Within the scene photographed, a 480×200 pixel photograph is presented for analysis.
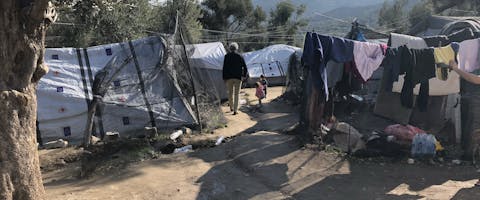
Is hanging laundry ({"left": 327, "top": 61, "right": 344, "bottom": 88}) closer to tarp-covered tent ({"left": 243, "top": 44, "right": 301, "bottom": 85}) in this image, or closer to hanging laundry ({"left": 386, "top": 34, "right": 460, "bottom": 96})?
hanging laundry ({"left": 386, "top": 34, "right": 460, "bottom": 96})

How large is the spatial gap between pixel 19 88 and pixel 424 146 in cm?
584

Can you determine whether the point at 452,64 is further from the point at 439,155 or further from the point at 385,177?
the point at 385,177

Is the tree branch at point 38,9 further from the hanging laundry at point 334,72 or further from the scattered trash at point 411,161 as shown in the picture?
the hanging laundry at point 334,72

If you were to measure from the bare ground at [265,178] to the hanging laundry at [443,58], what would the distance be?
1828mm

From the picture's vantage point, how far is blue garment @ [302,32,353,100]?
7.82 m

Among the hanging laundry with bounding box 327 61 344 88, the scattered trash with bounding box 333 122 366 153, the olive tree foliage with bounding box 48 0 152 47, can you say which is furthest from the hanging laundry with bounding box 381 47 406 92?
the olive tree foliage with bounding box 48 0 152 47

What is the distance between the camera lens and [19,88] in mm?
4016

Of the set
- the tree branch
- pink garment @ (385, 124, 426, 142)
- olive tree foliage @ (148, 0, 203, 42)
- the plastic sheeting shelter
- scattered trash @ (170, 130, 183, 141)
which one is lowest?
scattered trash @ (170, 130, 183, 141)

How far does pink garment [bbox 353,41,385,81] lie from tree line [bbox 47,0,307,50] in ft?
13.0

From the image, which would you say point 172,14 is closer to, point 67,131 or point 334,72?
point 67,131

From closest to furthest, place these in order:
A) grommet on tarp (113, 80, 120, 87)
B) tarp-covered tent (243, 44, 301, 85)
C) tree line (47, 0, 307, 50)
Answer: grommet on tarp (113, 80, 120, 87) < tree line (47, 0, 307, 50) < tarp-covered tent (243, 44, 301, 85)

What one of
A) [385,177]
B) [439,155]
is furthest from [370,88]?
[385,177]

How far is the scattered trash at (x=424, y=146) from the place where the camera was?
7352mm

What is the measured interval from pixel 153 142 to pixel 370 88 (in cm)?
593
